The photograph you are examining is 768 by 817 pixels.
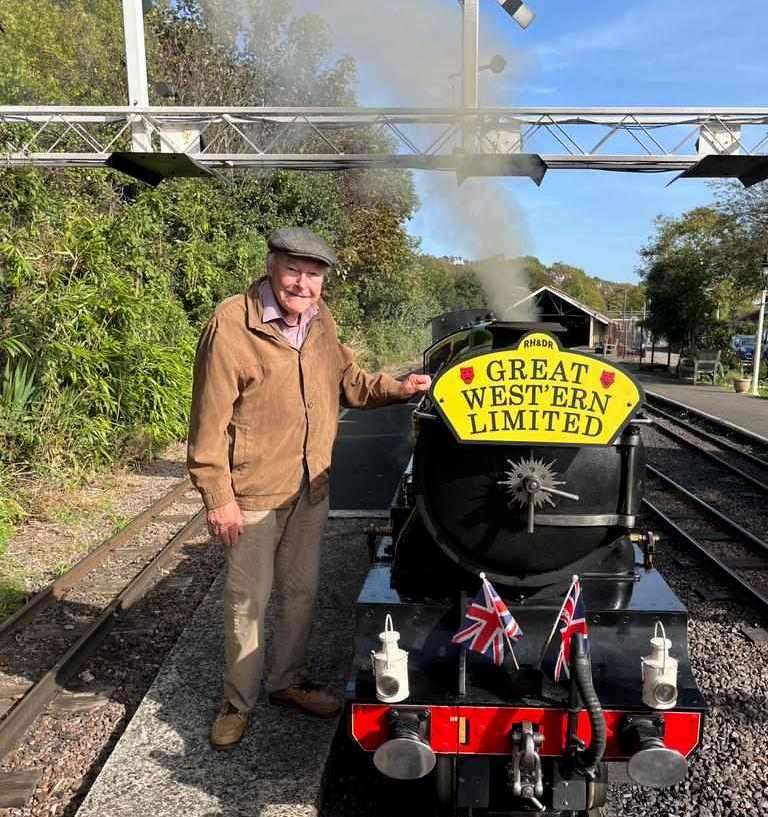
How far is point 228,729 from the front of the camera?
297cm

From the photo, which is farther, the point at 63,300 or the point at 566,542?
the point at 63,300

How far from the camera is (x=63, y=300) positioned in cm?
766

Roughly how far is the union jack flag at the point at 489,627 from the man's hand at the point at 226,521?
3.10ft

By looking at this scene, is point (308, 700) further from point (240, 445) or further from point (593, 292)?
point (593, 292)

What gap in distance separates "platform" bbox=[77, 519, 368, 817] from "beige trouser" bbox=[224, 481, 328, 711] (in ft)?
0.66

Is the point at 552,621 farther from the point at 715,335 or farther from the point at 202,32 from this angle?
the point at 715,335

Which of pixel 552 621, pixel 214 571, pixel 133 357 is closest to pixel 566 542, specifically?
pixel 552 621

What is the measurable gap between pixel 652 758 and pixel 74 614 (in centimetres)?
381

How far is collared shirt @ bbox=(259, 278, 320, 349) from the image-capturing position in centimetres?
285

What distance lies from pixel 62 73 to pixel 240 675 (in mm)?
21292

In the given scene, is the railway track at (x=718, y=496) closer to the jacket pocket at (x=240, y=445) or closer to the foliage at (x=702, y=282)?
the jacket pocket at (x=240, y=445)

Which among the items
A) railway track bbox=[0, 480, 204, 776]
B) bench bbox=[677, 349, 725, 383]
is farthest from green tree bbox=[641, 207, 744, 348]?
railway track bbox=[0, 480, 204, 776]

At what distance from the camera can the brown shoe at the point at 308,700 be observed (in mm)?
3152

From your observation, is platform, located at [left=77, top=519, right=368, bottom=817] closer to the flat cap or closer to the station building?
the flat cap
